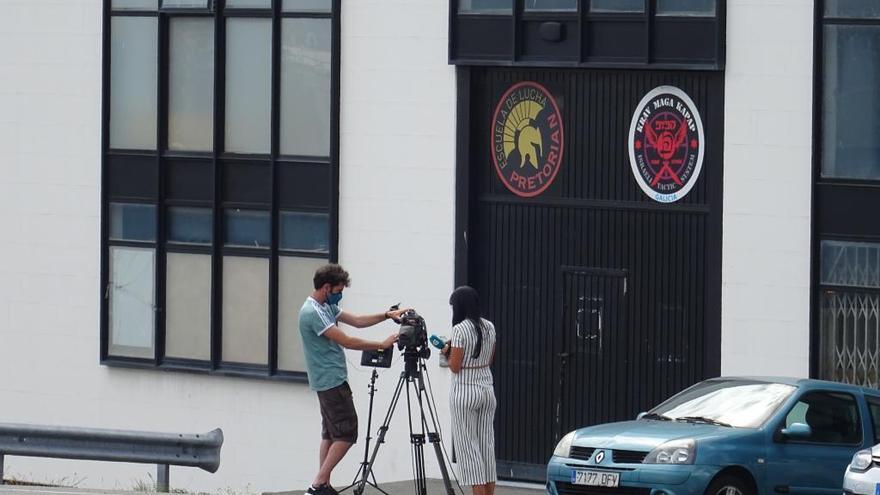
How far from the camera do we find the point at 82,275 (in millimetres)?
20531

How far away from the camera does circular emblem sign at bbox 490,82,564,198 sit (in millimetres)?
18000

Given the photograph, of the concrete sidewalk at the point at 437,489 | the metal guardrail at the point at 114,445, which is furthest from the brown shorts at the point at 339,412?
the concrete sidewalk at the point at 437,489

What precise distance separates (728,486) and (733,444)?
0.31 m

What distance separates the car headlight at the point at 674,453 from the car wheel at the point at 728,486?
10.9 inches

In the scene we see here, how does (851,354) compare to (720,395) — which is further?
(851,354)

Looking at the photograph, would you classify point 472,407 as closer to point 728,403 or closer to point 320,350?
point 320,350

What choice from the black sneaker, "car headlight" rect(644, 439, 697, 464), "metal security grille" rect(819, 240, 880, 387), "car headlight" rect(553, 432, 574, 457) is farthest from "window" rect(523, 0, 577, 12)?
"car headlight" rect(644, 439, 697, 464)

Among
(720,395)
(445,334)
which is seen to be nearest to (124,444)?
(445,334)

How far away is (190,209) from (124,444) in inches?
188

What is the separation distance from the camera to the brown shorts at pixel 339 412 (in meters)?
14.6

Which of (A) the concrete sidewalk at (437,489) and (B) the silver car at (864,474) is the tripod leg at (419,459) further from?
(B) the silver car at (864,474)

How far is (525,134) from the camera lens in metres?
18.2

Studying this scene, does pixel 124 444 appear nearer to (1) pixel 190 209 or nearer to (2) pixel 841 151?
(1) pixel 190 209

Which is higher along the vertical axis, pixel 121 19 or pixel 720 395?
pixel 121 19
